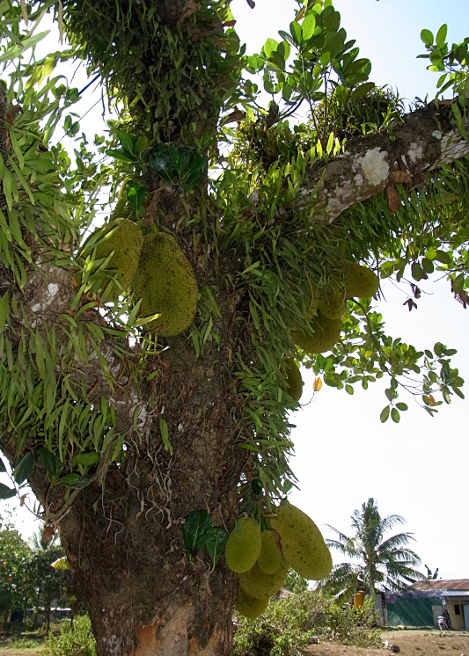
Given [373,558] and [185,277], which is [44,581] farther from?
[185,277]

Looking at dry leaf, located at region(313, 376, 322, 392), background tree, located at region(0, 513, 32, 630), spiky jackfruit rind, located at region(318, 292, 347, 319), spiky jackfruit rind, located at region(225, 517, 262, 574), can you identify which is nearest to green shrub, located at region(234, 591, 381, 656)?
dry leaf, located at region(313, 376, 322, 392)

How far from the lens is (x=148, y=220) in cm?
170

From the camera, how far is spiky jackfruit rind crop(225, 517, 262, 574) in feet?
4.76

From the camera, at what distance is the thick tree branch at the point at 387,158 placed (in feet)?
6.10

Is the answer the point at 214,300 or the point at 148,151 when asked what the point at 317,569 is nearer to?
the point at 214,300

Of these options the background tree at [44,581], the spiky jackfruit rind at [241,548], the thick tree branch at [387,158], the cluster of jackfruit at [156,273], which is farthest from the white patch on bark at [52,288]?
the background tree at [44,581]

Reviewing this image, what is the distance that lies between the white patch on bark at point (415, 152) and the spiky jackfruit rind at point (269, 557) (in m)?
1.26

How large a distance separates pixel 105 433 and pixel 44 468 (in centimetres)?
17

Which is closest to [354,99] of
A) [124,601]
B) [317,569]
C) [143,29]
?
[143,29]

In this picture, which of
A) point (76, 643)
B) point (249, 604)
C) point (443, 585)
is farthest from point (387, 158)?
point (443, 585)

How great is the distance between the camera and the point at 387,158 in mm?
1899

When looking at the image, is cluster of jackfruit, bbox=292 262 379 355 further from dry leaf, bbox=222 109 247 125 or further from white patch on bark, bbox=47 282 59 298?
white patch on bark, bbox=47 282 59 298

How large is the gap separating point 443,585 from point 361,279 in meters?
25.3

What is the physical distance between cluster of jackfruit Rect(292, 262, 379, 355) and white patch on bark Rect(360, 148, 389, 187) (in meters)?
0.28
